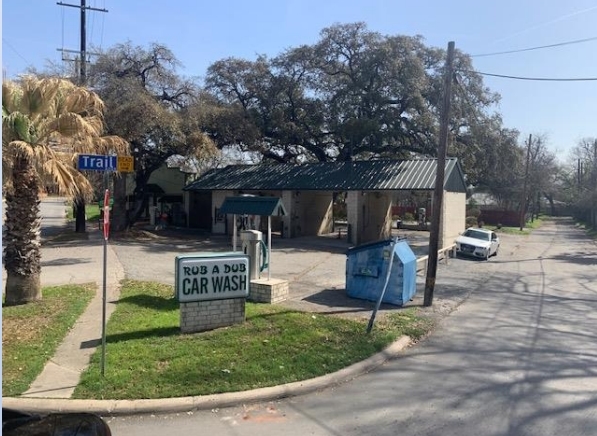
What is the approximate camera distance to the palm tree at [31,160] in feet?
33.4

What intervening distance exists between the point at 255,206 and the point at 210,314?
4.41 meters

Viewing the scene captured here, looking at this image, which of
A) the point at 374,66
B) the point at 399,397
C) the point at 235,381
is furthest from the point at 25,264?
the point at 374,66

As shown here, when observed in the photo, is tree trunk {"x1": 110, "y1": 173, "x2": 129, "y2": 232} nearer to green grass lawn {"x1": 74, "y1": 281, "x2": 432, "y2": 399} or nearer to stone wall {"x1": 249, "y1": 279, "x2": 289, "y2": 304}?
green grass lawn {"x1": 74, "y1": 281, "x2": 432, "y2": 399}

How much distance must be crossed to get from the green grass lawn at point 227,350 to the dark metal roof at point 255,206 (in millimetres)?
2626

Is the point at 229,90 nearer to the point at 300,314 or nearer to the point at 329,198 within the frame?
the point at 329,198

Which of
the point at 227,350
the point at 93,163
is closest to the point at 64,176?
the point at 93,163

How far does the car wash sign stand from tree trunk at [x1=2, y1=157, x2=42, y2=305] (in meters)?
3.85

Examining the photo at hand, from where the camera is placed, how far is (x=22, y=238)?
34.4 feet

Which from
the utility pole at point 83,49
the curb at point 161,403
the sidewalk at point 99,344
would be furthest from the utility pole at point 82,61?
the curb at point 161,403

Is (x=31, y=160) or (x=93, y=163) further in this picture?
(x=31, y=160)

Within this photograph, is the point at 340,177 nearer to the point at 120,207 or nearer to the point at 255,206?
the point at 120,207

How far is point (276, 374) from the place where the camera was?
6719 millimetres

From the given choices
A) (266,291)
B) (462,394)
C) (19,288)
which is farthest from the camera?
(266,291)

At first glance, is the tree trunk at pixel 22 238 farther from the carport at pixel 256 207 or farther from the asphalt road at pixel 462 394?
the asphalt road at pixel 462 394
